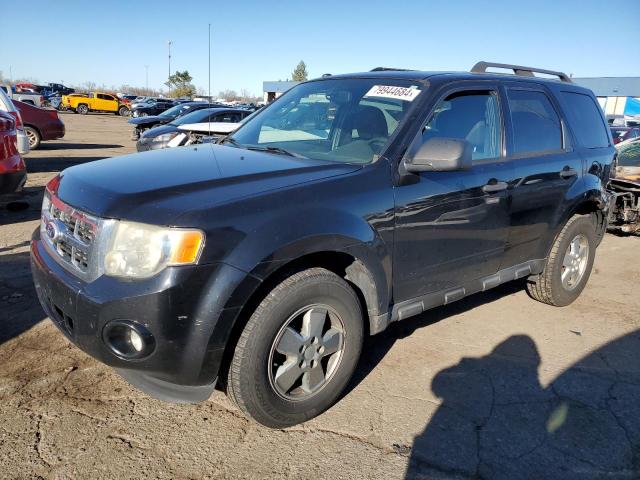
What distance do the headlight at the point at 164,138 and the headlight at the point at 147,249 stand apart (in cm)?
812

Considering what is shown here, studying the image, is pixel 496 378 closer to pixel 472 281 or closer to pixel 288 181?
pixel 472 281

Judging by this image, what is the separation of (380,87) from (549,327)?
2.46 m

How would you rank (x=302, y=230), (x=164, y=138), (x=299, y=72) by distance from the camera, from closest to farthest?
(x=302, y=230) → (x=164, y=138) → (x=299, y=72)

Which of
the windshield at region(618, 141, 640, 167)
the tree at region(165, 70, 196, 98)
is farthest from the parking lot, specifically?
the tree at region(165, 70, 196, 98)

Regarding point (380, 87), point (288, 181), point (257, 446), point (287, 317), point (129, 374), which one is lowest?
point (257, 446)

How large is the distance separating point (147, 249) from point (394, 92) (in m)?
1.98

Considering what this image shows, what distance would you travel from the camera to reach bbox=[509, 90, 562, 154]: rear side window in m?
3.96

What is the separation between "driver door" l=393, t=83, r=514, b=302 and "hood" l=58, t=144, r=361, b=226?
0.53m

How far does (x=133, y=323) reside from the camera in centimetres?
231

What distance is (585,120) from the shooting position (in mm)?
4758

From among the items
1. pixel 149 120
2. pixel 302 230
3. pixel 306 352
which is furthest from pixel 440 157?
pixel 149 120

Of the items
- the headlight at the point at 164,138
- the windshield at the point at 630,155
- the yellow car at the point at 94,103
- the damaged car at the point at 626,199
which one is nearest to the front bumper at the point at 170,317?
Answer: the damaged car at the point at 626,199

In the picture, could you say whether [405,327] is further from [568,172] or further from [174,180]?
[174,180]

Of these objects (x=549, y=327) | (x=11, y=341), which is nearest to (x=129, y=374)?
(x=11, y=341)
